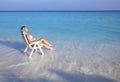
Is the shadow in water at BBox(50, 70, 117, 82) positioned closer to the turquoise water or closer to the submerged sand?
the submerged sand

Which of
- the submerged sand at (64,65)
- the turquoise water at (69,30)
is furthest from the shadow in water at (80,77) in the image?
the turquoise water at (69,30)

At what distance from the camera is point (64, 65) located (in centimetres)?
653

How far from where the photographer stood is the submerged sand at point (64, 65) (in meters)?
5.55

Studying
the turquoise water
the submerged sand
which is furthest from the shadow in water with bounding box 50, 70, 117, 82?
the turquoise water

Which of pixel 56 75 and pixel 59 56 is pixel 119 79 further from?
pixel 59 56

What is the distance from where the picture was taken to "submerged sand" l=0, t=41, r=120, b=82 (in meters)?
5.55

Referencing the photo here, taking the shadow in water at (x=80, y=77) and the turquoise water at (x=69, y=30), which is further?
the turquoise water at (x=69, y=30)

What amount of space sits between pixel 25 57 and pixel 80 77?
8.66ft

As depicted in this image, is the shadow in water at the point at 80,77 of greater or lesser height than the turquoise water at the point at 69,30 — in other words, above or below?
above

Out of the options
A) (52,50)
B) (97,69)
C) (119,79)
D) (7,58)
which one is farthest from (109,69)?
(7,58)

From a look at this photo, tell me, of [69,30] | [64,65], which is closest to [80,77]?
[64,65]

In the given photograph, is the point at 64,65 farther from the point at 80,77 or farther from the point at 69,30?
the point at 69,30

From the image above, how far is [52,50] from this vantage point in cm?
843

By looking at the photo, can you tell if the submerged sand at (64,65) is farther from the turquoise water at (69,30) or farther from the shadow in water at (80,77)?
the turquoise water at (69,30)
